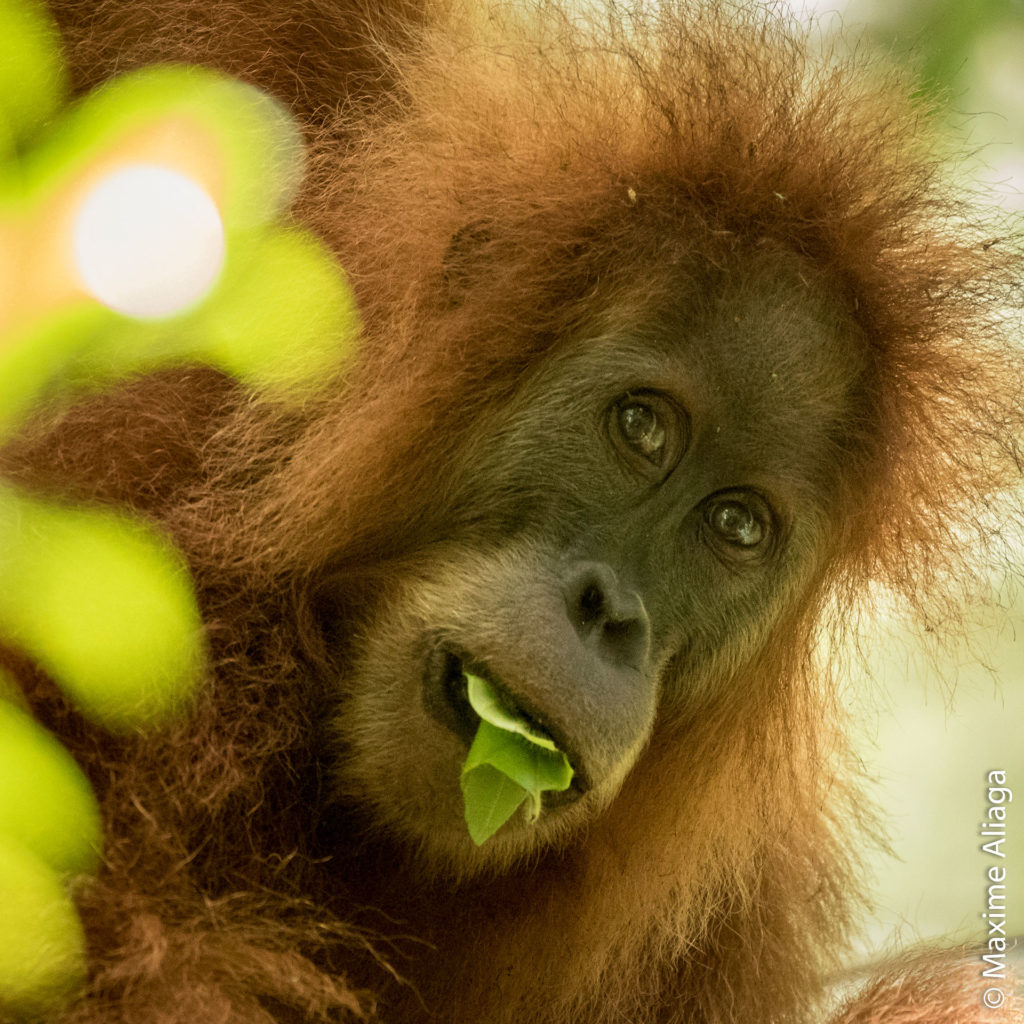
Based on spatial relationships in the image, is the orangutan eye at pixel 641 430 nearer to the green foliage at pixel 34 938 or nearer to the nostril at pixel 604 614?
the nostril at pixel 604 614

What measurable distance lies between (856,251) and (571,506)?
27.1 inches

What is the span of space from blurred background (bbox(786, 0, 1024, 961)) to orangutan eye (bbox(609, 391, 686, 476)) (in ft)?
2.43

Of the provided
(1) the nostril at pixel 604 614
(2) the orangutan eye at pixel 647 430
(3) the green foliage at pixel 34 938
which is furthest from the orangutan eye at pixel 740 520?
(3) the green foliage at pixel 34 938

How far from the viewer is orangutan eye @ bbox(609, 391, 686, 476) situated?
2.35 metres

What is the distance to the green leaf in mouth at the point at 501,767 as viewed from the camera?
2090mm

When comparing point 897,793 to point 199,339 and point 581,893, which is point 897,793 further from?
point 199,339

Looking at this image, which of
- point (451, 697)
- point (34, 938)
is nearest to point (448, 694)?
point (451, 697)

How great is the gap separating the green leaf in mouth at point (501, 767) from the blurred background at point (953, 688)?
3.11ft

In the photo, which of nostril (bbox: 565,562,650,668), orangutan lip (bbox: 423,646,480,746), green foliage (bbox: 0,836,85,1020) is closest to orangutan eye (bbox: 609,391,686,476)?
nostril (bbox: 565,562,650,668)

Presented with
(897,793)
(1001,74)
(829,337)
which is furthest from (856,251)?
(897,793)

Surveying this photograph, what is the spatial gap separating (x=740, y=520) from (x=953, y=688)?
80 cm

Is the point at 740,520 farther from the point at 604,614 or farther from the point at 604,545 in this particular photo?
the point at 604,614

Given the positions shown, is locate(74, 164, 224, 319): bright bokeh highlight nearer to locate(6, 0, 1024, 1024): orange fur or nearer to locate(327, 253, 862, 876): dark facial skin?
locate(6, 0, 1024, 1024): orange fur

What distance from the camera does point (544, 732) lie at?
2.11 meters
